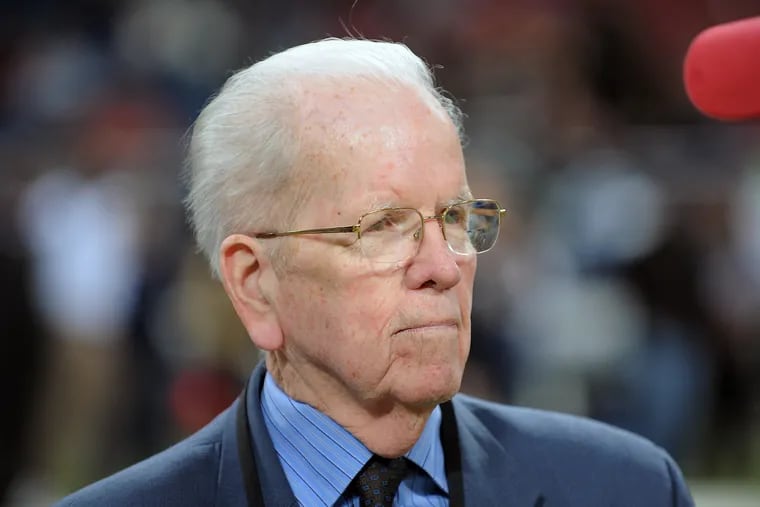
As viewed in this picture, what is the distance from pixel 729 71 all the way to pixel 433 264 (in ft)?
1.98

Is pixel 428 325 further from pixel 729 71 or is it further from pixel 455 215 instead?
pixel 729 71

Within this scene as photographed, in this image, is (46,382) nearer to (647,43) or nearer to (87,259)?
(87,259)

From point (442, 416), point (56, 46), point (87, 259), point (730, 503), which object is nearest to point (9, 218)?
point (87, 259)

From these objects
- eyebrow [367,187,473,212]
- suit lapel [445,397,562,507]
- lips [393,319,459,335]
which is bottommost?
suit lapel [445,397,562,507]

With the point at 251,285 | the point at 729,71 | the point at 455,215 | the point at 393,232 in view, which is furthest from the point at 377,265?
the point at 729,71

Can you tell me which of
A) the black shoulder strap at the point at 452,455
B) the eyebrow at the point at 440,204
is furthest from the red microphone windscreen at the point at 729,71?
the black shoulder strap at the point at 452,455

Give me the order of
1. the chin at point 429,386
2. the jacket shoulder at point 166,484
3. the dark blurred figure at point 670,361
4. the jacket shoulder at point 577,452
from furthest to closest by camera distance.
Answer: the dark blurred figure at point 670,361, the jacket shoulder at point 577,452, the jacket shoulder at point 166,484, the chin at point 429,386

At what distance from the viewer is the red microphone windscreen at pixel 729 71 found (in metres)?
1.33

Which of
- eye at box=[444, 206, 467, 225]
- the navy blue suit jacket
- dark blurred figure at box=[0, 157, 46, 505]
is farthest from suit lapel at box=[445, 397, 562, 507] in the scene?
dark blurred figure at box=[0, 157, 46, 505]

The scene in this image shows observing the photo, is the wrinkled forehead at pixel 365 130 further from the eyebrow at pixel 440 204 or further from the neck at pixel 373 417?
the neck at pixel 373 417

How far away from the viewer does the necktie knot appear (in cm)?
186

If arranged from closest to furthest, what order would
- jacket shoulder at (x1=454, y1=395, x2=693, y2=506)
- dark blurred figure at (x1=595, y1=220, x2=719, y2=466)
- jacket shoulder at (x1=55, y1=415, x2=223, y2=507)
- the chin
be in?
the chin
jacket shoulder at (x1=55, y1=415, x2=223, y2=507)
jacket shoulder at (x1=454, y1=395, x2=693, y2=506)
dark blurred figure at (x1=595, y1=220, x2=719, y2=466)

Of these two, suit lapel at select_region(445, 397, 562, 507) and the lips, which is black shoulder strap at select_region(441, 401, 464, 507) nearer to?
suit lapel at select_region(445, 397, 562, 507)

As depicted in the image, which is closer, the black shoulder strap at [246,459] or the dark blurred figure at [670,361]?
the black shoulder strap at [246,459]
